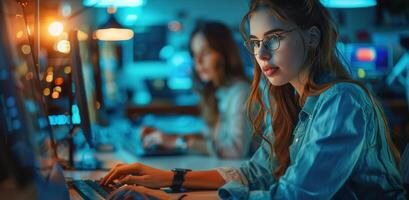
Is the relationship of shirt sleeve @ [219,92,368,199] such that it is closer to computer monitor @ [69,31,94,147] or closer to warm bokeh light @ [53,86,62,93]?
computer monitor @ [69,31,94,147]

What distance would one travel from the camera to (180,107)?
6.13 meters

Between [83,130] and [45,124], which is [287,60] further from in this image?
[83,130]

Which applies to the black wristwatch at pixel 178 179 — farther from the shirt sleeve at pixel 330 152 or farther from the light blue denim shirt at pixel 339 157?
the shirt sleeve at pixel 330 152

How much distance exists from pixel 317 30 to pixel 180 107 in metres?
4.58

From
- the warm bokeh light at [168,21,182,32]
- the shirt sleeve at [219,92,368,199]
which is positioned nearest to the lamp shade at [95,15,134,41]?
the shirt sleeve at [219,92,368,199]

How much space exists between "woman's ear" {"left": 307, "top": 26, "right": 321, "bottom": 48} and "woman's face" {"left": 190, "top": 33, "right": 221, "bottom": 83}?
1841 mm

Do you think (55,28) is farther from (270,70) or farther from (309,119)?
(309,119)

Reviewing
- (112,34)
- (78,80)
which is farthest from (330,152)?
(112,34)

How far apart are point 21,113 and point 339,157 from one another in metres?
0.71

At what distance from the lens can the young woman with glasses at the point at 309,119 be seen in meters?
1.41

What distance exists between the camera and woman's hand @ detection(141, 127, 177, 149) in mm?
3152

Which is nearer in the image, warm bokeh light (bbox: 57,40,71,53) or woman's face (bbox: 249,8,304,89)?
woman's face (bbox: 249,8,304,89)

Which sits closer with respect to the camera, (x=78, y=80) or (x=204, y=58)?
(x=78, y=80)

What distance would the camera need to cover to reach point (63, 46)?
232 cm
